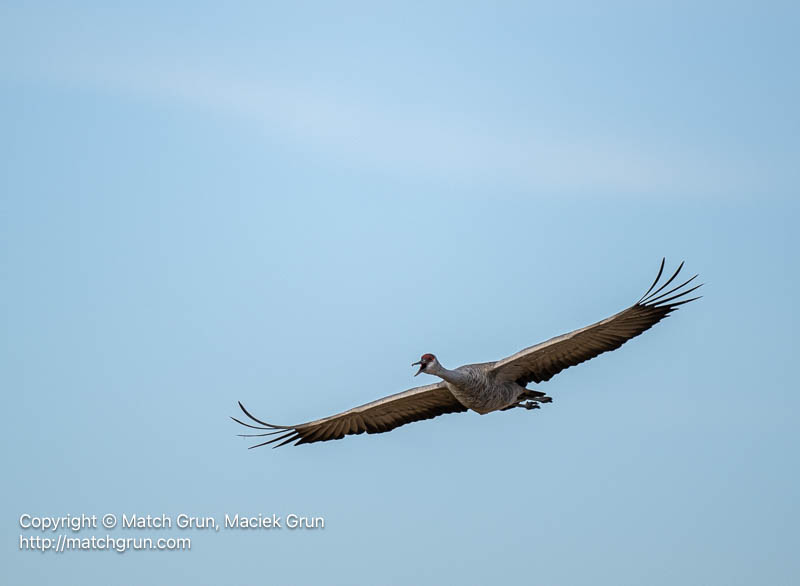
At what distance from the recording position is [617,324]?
93.1 feet

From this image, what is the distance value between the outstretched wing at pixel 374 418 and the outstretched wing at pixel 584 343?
1889mm

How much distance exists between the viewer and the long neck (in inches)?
1109

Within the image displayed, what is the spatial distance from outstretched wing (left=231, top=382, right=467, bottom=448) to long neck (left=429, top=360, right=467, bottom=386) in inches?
64.7

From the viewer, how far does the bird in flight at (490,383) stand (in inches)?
1110

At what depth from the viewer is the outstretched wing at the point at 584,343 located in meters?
28.1

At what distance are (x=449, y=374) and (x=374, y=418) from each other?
10.9ft

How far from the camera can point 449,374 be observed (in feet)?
93.0

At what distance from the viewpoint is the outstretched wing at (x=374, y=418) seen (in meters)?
30.4

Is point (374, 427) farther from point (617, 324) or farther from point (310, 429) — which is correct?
point (617, 324)

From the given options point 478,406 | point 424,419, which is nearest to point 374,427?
point 424,419

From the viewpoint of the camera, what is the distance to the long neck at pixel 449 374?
28.2 meters

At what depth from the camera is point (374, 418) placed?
3102 centimetres

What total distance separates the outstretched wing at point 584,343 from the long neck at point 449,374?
2.58 feet

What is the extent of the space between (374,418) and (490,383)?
3.36m
